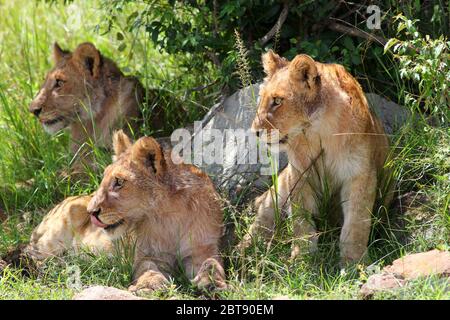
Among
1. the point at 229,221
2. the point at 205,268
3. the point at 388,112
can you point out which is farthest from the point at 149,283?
the point at 388,112

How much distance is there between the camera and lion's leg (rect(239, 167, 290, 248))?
22.8 ft

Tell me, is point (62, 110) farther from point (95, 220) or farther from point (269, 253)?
point (269, 253)

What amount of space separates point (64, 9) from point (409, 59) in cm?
559

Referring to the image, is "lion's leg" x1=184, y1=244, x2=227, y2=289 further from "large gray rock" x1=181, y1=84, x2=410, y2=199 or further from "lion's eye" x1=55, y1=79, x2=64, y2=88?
"lion's eye" x1=55, y1=79, x2=64, y2=88

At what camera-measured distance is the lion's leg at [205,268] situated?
6.25 m

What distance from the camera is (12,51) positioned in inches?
416

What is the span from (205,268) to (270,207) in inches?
35.8

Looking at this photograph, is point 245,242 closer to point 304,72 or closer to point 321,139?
point 321,139

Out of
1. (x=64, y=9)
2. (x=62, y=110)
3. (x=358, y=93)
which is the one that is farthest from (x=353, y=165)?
(x=64, y=9)

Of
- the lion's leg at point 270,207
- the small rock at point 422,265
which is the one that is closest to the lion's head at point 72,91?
the lion's leg at point 270,207

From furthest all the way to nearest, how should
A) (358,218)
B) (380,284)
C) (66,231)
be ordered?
1. (66,231)
2. (358,218)
3. (380,284)

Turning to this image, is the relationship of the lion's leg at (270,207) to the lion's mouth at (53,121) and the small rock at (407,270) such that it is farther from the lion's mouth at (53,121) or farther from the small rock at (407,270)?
the lion's mouth at (53,121)

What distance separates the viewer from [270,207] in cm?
705

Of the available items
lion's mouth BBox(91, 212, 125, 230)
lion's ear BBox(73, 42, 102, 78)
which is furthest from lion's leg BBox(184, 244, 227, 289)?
lion's ear BBox(73, 42, 102, 78)
